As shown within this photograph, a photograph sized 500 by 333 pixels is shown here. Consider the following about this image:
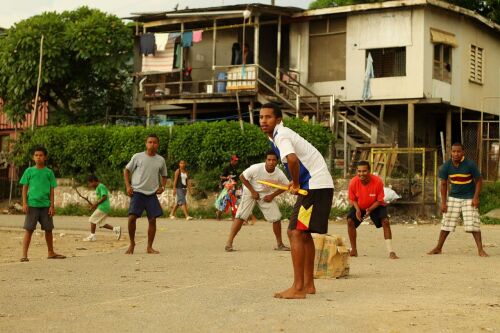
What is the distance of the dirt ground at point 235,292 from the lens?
6.98 metres

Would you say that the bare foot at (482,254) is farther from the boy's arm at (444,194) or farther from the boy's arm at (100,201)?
the boy's arm at (100,201)

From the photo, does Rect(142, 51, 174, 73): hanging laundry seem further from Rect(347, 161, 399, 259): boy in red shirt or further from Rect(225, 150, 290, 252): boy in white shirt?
Rect(347, 161, 399, 259): boy in red shirt

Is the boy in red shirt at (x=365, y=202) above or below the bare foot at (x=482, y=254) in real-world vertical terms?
above

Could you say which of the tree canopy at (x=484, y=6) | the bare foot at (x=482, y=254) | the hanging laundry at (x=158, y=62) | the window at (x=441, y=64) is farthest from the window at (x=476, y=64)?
the bare foot at (x=482, y=254)

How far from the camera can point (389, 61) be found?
99.9ft

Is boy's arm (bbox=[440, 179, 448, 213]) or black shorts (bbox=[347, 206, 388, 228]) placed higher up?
boy's arm (bbox=[440, 179, 448, 213])

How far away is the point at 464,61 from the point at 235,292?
24.8m

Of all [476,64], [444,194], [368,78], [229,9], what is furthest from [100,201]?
[476,64]

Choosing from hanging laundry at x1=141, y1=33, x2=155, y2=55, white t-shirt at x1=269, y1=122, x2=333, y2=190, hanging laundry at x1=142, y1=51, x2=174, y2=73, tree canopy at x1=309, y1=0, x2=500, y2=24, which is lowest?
white t-shirt at x1=269, y1=122, x2=333, y2=190

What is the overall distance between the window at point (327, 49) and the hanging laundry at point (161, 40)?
17.3 feet

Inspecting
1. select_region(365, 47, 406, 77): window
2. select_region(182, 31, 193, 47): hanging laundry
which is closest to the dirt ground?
select_region(365, 47, 406, 77): window

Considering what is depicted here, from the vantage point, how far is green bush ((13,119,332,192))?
26531mm

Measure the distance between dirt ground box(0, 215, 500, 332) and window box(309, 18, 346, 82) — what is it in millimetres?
16286

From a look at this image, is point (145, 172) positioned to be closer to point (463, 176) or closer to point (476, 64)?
point (463, 176)
